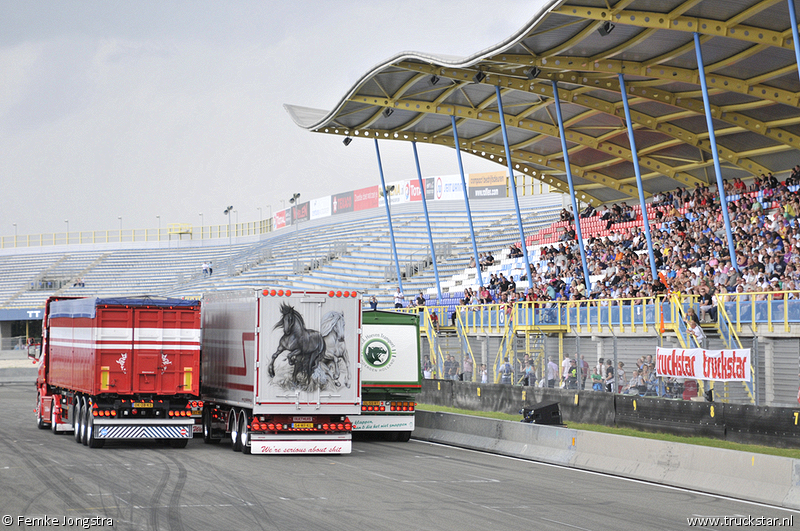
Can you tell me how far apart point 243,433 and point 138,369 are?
8.29 feet


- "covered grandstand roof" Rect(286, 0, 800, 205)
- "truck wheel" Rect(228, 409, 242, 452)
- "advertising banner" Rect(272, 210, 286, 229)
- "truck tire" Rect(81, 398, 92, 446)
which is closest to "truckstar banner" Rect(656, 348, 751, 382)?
"truck wheel" Rect(228, 409, 242, 452)

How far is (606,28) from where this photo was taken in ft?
86.3

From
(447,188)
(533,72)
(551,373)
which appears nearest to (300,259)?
(447,188)

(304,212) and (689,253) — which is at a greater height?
(304,212)

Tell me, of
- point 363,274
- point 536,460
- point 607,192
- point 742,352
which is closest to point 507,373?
point 536,460

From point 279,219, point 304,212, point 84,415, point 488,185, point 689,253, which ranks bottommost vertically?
point 84,415

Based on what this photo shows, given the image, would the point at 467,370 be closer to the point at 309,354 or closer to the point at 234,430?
the point at 234,430

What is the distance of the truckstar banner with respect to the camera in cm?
1731

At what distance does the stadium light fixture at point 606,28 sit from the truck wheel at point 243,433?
14.6 meters

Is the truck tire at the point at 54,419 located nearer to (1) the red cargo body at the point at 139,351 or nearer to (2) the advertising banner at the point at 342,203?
(1) the red cargo body at the point at 139,351

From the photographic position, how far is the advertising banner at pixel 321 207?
9525 centimetres

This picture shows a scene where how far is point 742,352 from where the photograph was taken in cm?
1733

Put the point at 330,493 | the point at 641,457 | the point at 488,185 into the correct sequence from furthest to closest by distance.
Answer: the point at 488,185 < the point at 641,457 < the point at 330,493

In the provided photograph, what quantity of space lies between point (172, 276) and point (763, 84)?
57.4 m
